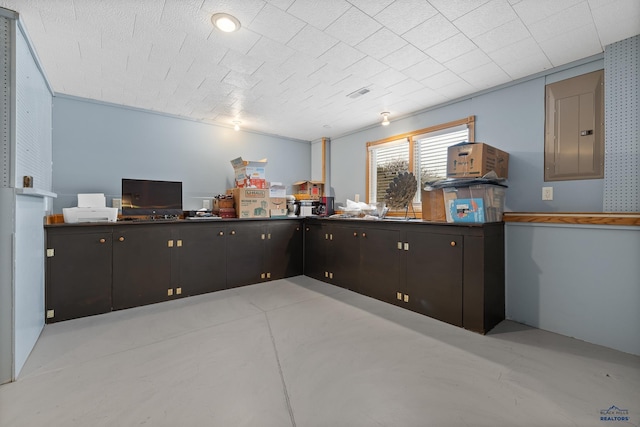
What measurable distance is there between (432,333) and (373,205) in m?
2.29

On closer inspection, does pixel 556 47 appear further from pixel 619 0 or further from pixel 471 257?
pixel 471 257

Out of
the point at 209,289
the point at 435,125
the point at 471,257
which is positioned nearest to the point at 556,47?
the point at 435,125

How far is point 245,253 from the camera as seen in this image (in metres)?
4.11

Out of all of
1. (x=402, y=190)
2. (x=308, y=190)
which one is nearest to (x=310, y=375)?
(x=402, y=190)

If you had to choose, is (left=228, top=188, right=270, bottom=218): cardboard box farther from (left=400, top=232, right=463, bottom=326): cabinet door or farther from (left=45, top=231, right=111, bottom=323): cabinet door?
(left=400, top=232, right=463, bottom=326): cabinet door

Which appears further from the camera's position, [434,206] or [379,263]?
[379,263]

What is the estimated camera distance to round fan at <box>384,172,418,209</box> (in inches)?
142

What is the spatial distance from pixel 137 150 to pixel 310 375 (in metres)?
3.97

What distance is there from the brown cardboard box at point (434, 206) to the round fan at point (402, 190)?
514 mm

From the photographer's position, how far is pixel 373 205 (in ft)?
14.5

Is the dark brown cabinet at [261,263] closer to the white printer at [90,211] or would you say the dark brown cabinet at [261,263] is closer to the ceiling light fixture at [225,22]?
the white printer at [90,211]

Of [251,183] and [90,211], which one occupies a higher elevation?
[251,183]

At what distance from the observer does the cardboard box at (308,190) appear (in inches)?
204

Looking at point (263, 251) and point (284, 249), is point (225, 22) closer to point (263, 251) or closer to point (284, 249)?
point (263, 251)
